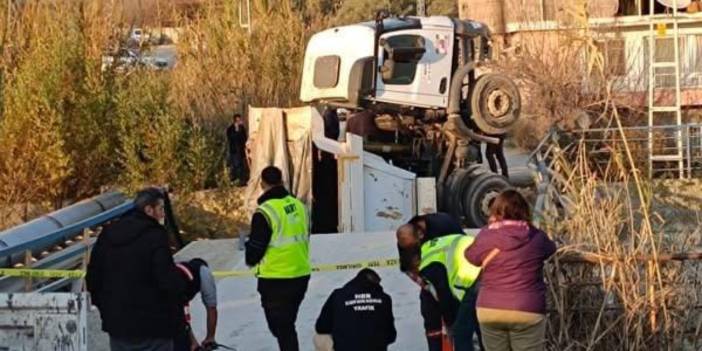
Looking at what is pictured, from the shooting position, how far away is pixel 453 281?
22.6ft

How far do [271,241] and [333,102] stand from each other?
8.64m

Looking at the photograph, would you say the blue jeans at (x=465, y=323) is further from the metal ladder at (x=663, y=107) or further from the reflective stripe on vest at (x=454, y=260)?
the metal ladder at (x=663, y=107)

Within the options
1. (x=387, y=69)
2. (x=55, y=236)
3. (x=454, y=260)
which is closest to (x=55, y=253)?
(x=55, y=236)

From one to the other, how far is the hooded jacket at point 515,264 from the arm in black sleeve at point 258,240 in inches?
67.8

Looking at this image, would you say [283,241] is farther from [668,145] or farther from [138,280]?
[668,145]

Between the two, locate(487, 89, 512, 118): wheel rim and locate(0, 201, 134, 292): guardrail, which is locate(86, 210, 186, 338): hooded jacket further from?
locate(487, 89, 512, 118): wheel rim

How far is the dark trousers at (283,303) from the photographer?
292 inches

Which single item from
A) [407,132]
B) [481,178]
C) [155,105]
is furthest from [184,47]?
[481,178]

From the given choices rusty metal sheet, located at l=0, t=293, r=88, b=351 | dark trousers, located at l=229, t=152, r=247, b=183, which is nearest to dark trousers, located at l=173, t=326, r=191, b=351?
rusty metal sheet, located at l=0, t=293, r=88, b=351

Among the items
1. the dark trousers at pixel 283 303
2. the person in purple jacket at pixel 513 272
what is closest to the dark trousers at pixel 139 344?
the dark trousers at pixel 283 303

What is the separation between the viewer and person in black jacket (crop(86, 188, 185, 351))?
19.1ft

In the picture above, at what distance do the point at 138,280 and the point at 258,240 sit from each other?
160cm

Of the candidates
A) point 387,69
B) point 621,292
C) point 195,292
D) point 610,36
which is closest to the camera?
point 195,292

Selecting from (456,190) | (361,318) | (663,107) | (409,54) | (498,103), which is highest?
(409,54)
